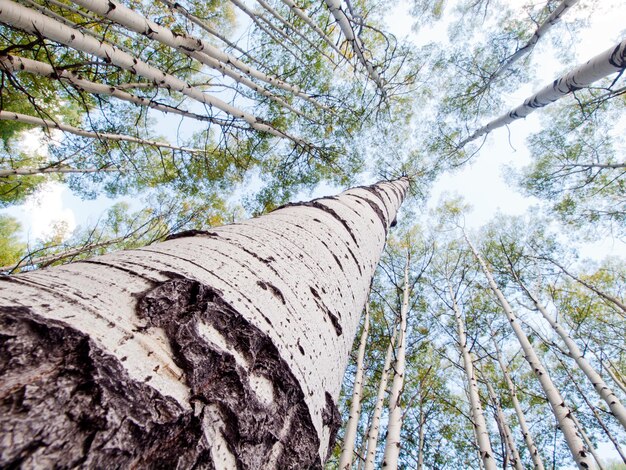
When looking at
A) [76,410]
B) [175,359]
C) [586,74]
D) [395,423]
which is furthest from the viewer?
[586,74]

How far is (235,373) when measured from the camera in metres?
0.54

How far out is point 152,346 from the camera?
48 centimetres

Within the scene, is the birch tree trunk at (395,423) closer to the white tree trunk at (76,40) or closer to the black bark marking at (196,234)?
the black bark marking at (196,234)

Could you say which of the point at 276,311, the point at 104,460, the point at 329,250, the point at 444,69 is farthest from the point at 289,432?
the point at 444,69

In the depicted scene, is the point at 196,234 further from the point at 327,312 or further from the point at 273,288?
the point at 327,312

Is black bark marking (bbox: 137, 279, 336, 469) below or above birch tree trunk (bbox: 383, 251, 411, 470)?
below

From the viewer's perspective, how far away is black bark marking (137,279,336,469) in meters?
0.50

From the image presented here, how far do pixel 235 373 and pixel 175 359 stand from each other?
0.35ft

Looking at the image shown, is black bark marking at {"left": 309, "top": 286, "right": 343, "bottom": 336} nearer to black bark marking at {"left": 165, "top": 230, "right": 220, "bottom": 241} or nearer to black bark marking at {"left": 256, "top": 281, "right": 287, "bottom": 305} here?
black bark marking at {"left": 256, "top": 281, "right": 287, "bottom": 305}

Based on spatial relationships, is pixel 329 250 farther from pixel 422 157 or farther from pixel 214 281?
pixel 422 157

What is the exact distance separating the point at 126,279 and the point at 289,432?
43 cm

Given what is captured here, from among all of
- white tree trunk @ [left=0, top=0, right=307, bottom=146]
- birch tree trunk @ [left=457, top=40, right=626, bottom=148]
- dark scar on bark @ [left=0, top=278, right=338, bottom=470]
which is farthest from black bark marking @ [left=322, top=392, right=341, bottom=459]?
birch tree trunk @ [left=457, top=40, right=626, bottom=148]

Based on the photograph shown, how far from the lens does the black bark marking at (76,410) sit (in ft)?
1.03

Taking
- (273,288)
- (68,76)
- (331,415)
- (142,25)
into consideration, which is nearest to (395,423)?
(331,415)
